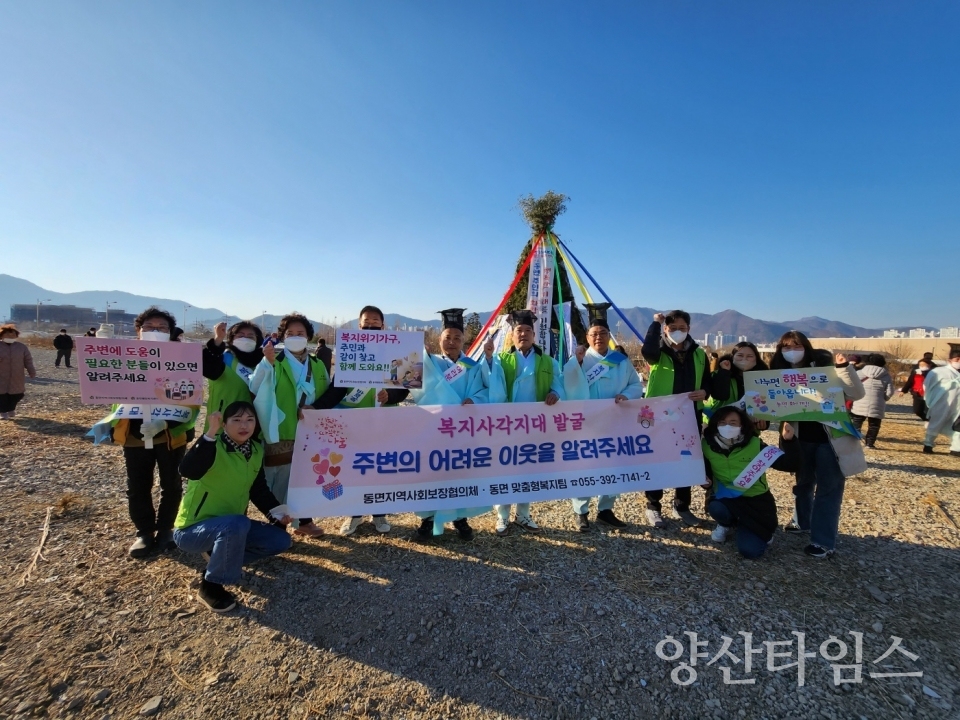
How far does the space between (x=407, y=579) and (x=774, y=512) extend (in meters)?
3.49

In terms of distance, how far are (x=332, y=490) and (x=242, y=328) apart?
175cm

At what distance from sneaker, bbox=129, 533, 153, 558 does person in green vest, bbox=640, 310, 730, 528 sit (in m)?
4.99

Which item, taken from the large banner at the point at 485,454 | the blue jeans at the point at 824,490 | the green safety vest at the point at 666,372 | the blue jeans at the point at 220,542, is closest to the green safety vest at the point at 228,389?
the large banner at the point at 485,454

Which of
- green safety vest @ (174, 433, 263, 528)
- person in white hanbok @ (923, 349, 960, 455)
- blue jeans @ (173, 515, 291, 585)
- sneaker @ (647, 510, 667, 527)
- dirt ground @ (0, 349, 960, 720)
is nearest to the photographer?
dirt ground @ (0, 349, 960, 720)

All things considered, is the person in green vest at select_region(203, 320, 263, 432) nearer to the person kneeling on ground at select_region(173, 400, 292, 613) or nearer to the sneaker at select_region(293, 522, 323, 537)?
→ the person kneeling on ground at select_region(173, 400, 292, 613)

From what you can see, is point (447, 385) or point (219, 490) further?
point (447, 385)

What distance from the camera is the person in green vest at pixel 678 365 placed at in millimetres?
4516

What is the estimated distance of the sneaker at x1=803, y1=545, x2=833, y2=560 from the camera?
4.08 m

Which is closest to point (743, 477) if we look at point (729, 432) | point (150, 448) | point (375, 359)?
point (729, 432)

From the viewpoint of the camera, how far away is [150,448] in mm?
3902

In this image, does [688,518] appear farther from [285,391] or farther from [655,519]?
[285,391]

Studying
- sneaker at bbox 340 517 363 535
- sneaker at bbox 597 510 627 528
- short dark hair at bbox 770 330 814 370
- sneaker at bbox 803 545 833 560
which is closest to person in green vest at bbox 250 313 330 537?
sneaker at bbox 340 517 363 535

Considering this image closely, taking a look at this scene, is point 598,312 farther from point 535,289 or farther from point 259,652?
point 259,652

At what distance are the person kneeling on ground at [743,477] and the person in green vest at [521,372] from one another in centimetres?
162
